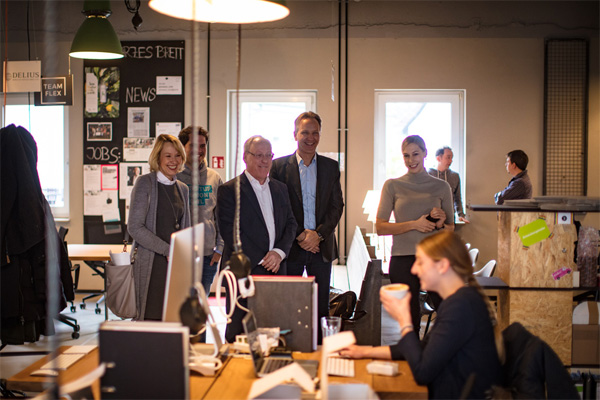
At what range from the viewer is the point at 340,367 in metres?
2.24

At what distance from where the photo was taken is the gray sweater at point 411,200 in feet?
12.6

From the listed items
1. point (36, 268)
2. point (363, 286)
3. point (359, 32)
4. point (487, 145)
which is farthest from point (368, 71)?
point (36, 268)

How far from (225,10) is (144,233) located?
1704mm

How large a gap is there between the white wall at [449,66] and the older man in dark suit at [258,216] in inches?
146

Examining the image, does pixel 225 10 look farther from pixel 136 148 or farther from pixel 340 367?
pixel 136 148

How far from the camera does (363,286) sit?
3889mm

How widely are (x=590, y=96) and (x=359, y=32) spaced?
2789mm

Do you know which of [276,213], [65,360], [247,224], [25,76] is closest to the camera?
[65,360]

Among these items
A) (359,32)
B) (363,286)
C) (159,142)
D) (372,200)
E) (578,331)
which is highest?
(359,32)

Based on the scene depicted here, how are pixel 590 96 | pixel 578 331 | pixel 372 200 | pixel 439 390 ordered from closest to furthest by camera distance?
1. pixel 439 390
2. pixel 578 331
3. pixel 372 200
4. pixel 590 96

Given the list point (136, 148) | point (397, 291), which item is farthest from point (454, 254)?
point (136, 148)

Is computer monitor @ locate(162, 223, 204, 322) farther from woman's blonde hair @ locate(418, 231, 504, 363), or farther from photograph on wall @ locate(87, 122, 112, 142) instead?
photograph on wall @ locate(87, 122, 112, 142)

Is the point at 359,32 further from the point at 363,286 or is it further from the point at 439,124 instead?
the point at 363,286

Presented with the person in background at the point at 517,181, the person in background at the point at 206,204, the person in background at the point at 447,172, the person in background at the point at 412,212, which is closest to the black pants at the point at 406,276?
the person in background at the point at 412,212
